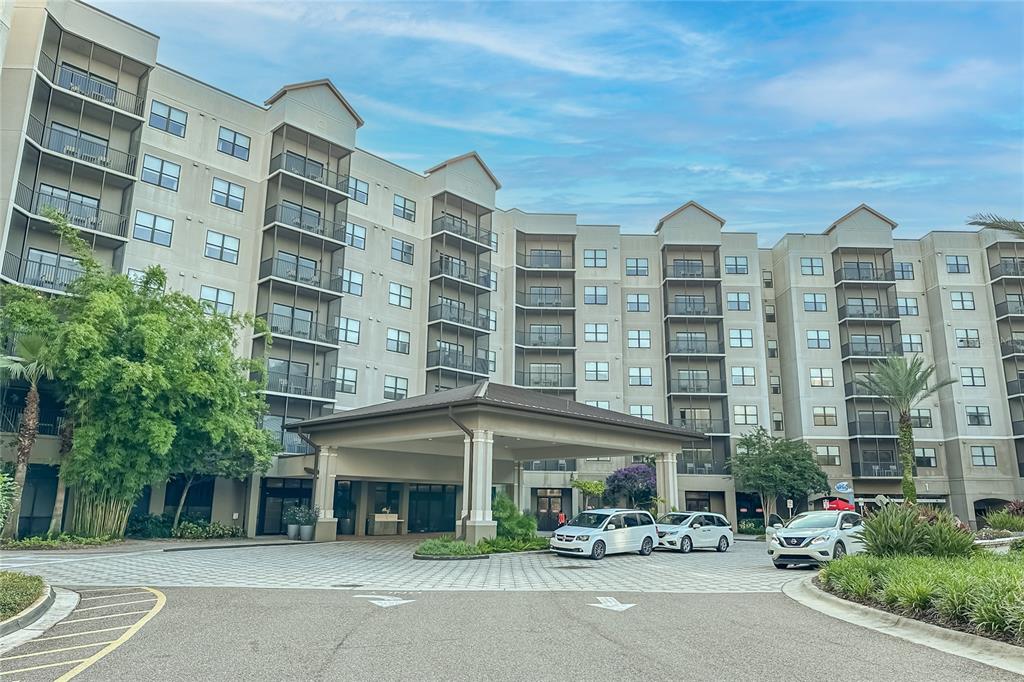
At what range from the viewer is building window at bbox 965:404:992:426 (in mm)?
50688

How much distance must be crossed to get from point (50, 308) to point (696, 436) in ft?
89.2

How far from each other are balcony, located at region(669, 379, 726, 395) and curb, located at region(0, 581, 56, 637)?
149 ft

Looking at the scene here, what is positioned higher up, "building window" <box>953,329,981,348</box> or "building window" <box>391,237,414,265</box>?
"building window" <box>391,237,414,265</box>

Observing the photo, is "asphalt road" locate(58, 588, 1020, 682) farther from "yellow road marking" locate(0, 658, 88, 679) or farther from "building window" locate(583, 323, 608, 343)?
"building window" locate(583, 323, 608, 343)

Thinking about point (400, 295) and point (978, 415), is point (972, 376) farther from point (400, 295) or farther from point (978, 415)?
point (400, 295)

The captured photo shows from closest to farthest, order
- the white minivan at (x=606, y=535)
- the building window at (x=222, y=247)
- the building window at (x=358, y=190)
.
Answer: the white minivan at (x=606, y=535)
the building window at (x=222, y=247)
the building window at (x=358, y=190)

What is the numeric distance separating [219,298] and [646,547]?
2512cm

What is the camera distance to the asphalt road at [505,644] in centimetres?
709

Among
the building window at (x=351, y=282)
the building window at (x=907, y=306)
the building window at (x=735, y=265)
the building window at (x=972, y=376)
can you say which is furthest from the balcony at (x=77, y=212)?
the building window at (x=972, y=376)

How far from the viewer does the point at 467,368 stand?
45812 mm

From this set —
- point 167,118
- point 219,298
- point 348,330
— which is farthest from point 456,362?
point 167,118

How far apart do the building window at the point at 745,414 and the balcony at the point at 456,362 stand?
19.3 meters

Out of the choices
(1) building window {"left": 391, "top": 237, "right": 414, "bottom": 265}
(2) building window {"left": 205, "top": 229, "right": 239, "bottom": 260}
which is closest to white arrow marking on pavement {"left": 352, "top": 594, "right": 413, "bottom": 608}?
(2) building window {"left": 205, "top": 229, "right": 239, "bottom": 260}

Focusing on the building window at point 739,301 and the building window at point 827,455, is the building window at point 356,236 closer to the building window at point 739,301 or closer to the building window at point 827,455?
the building window at point 739,301
